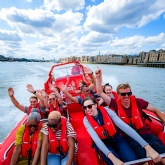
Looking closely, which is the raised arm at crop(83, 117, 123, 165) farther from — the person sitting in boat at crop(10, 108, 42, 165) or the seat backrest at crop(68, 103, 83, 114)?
the seat backrest at crop(68, 103, 83, 114)

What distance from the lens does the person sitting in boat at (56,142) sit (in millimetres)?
1793

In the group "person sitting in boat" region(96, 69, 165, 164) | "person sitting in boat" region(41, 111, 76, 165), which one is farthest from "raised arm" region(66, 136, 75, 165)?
"person sitting in boat" region(96, 69, 165, 164)

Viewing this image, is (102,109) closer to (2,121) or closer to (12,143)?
(12,143)

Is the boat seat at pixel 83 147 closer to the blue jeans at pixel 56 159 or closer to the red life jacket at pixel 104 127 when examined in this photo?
the blue jeans at pixel 56 159

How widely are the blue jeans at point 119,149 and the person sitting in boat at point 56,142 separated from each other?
0.44 m

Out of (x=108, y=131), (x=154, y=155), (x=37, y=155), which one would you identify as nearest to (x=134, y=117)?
(x=108, y=131)

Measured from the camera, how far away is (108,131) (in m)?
1.87

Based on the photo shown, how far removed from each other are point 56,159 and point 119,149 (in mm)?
771

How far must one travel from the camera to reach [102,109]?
197 centimetres

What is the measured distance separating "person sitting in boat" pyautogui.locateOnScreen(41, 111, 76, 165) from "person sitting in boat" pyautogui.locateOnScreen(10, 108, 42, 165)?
0.12 meters

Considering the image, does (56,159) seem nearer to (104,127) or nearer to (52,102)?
(104,127)

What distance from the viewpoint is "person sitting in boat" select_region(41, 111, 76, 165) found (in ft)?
5.88

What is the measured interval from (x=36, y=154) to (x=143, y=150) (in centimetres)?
130

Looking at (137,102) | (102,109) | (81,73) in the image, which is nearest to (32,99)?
(102,109)
